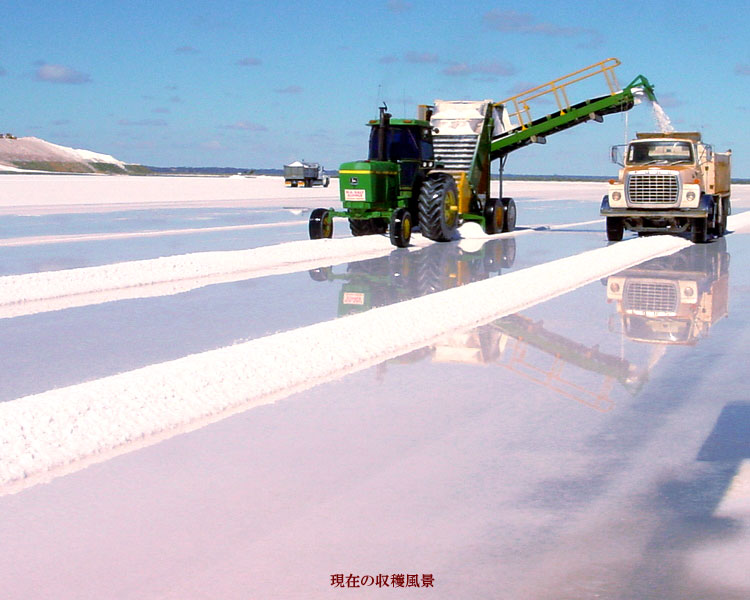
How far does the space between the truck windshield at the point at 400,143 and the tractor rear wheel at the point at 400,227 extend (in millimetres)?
1187

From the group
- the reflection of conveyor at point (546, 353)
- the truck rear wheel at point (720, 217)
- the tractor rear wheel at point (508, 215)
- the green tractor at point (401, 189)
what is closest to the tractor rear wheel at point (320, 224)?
the green tractor at point (401, 189)

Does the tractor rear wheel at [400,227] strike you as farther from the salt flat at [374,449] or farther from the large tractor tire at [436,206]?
the salt flat at [374,449]

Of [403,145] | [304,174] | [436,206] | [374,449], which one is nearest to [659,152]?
[436,206]

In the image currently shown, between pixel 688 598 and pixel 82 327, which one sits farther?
pixel 82 327

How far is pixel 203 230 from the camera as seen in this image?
24.6 m

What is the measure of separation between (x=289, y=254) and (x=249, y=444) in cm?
1167

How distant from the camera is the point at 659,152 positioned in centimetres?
2141

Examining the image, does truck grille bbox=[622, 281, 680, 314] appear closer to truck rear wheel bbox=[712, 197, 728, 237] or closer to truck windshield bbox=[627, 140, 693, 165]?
truck windshield bbox=[627, 140, 693, 165]

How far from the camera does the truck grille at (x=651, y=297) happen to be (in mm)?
10812

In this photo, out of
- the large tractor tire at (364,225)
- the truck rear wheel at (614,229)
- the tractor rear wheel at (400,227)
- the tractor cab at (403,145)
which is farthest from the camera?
the large tractor tire at (364,225)

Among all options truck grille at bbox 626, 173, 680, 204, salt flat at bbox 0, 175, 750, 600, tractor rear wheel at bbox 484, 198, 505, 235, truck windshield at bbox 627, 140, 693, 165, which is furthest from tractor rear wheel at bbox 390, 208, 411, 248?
salt flat at bbox 0, 175, 750, 600

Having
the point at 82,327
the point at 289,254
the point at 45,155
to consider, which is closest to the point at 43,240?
the point at 289,254

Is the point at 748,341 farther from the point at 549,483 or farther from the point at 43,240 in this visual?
the point at 43,240

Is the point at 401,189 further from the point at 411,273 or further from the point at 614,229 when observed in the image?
the point at 411,273
